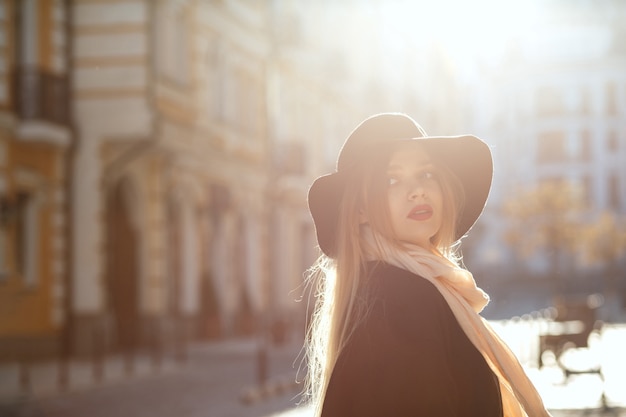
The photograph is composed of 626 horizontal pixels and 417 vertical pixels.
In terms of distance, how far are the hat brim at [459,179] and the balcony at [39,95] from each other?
20320 millimetres

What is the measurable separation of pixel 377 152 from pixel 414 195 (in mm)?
153

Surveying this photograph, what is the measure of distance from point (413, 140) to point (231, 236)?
96.8 ft

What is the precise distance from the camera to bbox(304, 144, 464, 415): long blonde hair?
304 centimetres

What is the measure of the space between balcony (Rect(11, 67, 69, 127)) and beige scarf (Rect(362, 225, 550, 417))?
67.4 feet

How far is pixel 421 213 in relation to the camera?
3178mm

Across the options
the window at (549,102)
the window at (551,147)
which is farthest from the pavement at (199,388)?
the window at (551,147)

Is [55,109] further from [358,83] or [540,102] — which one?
[540,102]

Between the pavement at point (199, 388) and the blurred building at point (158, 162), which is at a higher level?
the blurred building at point (158, 162)

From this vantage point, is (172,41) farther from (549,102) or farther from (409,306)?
(549,102)

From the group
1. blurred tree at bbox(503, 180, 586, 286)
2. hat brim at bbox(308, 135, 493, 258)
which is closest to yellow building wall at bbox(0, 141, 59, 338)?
hat brim at bbox(308, 135, 493, 258)

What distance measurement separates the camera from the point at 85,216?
82.6 ft

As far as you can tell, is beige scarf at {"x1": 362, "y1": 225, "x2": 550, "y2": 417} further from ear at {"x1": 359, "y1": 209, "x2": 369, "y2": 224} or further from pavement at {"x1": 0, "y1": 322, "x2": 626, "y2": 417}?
pavement at {"x1": 0, "y1": 322, "x2": 626, "y2": 417}

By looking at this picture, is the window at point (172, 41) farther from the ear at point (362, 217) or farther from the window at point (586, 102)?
the window at point (586, 102)

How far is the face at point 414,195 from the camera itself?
10.3 feet
